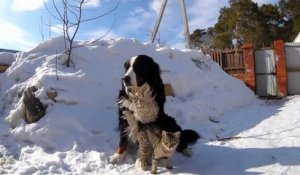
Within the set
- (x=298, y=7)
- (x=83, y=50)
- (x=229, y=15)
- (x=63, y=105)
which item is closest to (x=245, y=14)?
(x=229, y=15)

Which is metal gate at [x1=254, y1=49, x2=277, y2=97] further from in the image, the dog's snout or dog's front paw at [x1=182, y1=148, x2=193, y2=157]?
the dog's snout

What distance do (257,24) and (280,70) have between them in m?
20.2

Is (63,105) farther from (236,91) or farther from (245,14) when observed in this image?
(245,14)

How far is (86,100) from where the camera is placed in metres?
7.26

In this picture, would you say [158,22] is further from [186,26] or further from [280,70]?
[280,70]

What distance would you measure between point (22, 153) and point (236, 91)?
6445 millimetres

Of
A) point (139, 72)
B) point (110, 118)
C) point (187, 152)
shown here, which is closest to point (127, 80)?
point (139, 72)

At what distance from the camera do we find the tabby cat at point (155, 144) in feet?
16.1

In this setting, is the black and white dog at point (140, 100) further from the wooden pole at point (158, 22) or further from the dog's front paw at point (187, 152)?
the wooden pole at point (158, 22)

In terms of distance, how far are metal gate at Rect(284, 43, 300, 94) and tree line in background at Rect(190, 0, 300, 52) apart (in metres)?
18.3

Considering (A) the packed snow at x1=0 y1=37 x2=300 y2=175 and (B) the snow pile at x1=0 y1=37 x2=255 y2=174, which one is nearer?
(A) the packed snow at x1=0 y1=37 x2=300 y2=175

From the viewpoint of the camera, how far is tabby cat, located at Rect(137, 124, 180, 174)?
16.1ft

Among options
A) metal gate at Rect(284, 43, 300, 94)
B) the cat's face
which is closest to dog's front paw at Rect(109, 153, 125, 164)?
the cat's face

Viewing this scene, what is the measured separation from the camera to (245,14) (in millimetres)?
33938
